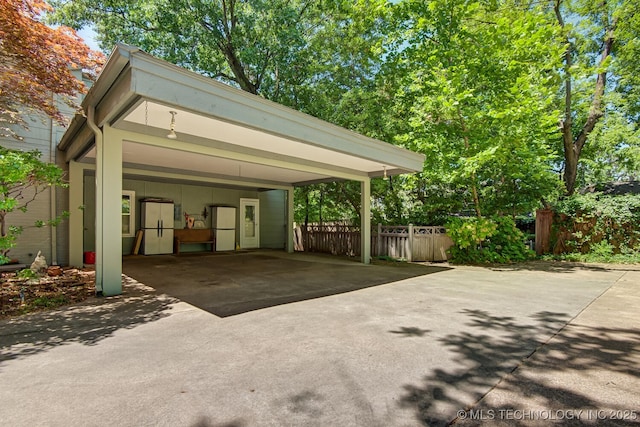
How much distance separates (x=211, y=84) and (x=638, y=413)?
479 centimetres

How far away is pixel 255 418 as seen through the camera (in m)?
1.78

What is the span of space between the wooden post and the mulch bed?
12.2 m

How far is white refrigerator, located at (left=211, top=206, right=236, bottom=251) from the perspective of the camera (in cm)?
1155

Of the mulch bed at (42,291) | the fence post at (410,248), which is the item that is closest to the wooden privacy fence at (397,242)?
the fence post at (410,248)

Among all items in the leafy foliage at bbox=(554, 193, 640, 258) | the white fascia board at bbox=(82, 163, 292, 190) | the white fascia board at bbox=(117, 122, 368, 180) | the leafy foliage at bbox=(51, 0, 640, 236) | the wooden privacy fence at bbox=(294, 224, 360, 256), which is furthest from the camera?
the wooden privacy fence at bbox=(294, 224, 360, 256)

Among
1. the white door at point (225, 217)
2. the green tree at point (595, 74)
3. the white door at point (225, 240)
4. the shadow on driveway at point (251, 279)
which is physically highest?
the green tree at point (595, 74)

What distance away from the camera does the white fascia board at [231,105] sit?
334 centimetres

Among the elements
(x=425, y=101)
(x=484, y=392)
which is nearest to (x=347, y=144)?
(x=425, y=101)

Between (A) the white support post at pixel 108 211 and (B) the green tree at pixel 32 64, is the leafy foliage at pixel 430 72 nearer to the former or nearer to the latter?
(B) the green tree at pixel 32 64

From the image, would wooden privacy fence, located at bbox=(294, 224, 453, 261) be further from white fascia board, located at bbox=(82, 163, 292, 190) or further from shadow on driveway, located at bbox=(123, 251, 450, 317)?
white fascia board, located at bbox=(82, 163, 292, 190)

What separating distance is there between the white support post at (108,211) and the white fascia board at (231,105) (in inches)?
68.0

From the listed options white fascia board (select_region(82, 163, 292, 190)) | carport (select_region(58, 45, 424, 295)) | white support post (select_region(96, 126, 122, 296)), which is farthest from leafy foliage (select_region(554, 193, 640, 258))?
white support post (select_region(96, 126, 122, 296))

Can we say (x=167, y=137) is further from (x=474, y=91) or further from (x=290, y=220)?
(x=474, y=91)

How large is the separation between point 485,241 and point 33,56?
35.9ft
